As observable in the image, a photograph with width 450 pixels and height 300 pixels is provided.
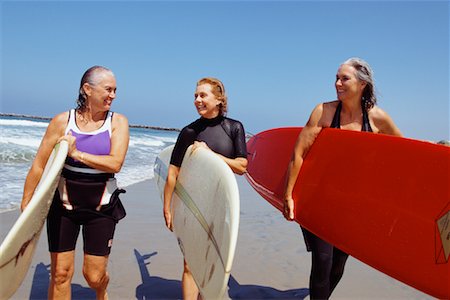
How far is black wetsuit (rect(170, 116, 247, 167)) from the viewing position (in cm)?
290

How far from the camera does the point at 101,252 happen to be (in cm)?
273

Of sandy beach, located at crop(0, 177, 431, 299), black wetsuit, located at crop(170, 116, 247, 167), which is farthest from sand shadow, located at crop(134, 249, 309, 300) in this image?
black wetsuit, located at crop(170, 116, 247, 167)

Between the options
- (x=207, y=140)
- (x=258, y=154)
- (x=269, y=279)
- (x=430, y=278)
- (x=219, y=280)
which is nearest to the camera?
(x=219, y=280)

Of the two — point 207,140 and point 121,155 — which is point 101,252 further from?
point 207,140

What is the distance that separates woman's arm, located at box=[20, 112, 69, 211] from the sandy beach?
115cm

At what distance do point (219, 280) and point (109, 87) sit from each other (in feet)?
4.37

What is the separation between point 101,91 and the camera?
266 centimetres

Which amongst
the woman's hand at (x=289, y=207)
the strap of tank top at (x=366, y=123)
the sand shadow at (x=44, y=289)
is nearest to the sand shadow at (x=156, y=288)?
the sand shadow at (x=44, y=289)

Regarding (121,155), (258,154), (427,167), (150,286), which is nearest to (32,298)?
(150,286)

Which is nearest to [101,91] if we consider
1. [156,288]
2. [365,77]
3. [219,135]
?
[219,135]

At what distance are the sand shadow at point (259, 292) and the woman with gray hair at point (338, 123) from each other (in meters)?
0.76

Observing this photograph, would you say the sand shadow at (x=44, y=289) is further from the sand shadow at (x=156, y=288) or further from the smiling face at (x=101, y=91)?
the smiling face at (x=101, y=91)

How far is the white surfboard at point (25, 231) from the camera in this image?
2270 millimetres

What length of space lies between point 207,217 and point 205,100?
2.49 ft
